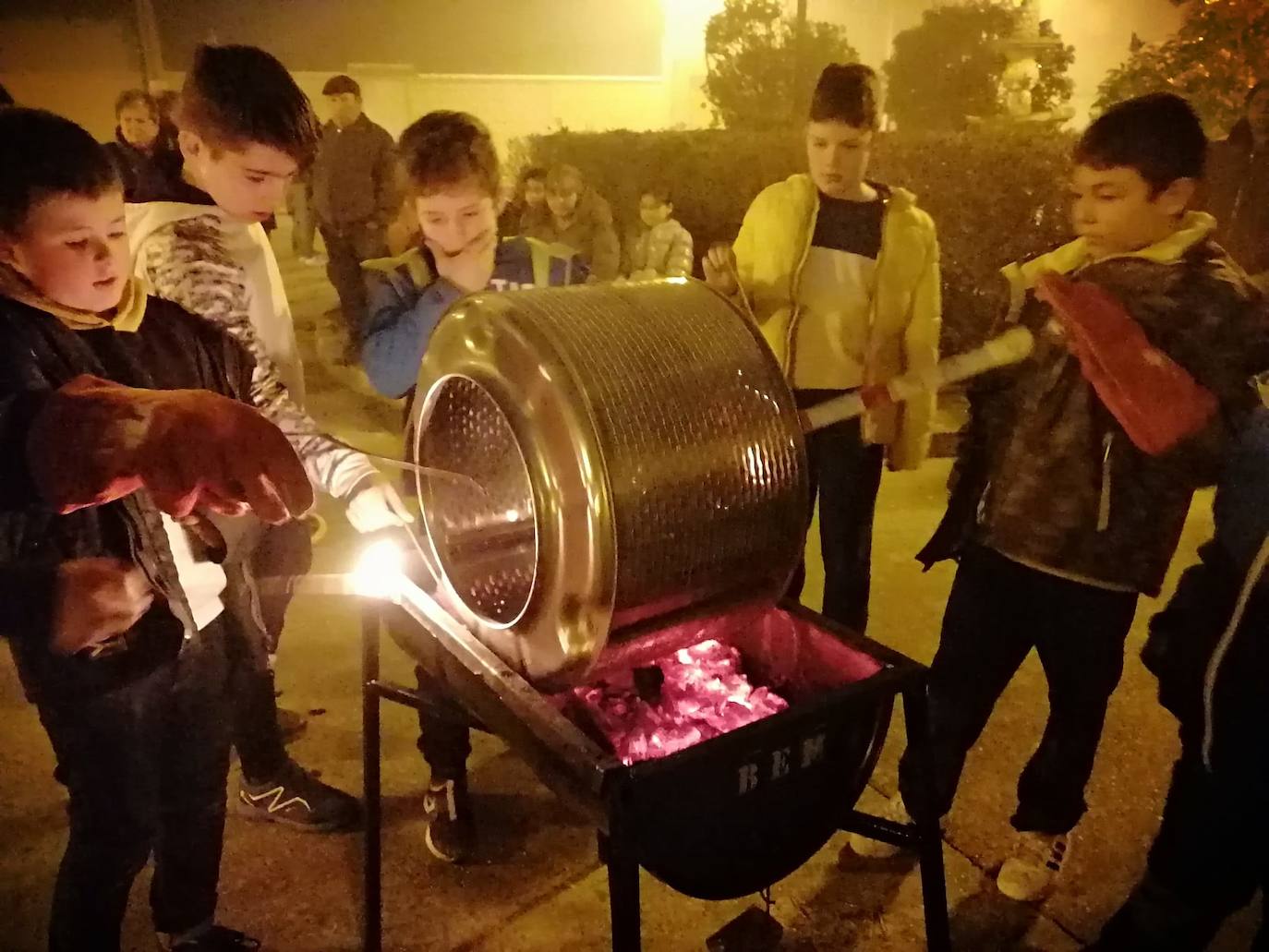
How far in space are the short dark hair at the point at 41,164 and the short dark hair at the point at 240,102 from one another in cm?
52

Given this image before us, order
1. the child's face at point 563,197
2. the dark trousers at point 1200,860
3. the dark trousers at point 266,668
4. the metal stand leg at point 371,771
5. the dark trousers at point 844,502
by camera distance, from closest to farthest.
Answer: the dark trousers at point 1200,860 → the metal stand leg at point 371,771 → the dark trousers at point 266,668 → the dark trousers at point 844,502 → the child's face at point 563,197

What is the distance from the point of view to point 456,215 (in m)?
2.62

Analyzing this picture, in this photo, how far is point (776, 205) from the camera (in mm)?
3408

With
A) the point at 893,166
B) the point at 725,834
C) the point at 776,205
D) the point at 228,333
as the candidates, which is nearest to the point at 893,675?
the point at 725,834

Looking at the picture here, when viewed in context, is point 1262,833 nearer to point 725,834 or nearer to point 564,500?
point 725,834

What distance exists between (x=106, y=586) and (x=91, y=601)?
A: 0.04 m

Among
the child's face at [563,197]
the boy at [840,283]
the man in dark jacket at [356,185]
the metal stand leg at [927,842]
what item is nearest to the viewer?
the metal stand leg at [927,842]

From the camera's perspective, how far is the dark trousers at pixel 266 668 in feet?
9.75

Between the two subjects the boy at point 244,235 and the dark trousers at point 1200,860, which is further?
the boy at point 244,235

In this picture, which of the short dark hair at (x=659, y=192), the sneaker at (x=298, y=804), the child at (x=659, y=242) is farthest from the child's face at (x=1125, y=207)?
the short dark hair at (x=659, y=192)

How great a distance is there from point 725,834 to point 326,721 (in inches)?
92.2

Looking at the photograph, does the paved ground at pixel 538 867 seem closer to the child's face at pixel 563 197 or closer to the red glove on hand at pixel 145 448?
the red glove on hand at pixel 145 448

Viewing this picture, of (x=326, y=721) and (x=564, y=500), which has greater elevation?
(x=564, y=500)

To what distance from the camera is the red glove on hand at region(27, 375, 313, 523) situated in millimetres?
1608
